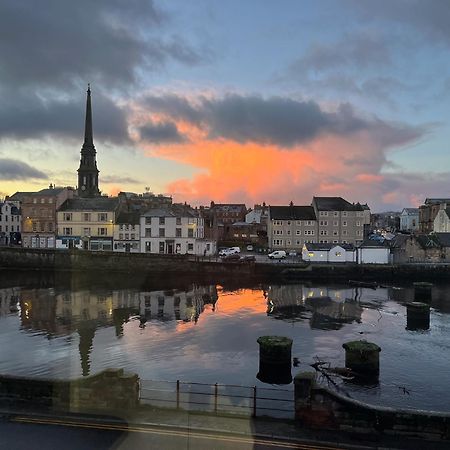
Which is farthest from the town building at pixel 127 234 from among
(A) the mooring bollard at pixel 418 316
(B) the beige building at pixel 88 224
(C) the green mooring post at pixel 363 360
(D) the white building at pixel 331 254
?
(C) the green mooring post at pixel 363 360

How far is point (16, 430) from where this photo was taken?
14.1 meters

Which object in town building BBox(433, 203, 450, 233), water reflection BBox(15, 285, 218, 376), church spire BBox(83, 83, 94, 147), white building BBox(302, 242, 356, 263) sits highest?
church spire BBox(83, 83, 94, 147)

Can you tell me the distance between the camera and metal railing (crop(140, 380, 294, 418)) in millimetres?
17109

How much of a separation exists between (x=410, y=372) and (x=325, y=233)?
3013 inches

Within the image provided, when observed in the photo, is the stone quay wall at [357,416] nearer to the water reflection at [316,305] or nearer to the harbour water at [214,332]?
the harbour water at [214,332]

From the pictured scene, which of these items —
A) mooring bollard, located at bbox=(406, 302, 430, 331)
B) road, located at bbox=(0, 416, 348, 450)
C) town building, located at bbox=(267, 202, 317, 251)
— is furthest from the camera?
town building, located at bbox=(267, 202, 317, 251)

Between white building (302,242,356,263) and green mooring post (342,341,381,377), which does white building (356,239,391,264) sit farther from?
green mooring post (342,341,381,377)

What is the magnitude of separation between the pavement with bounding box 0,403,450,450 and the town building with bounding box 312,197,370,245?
8983 cm

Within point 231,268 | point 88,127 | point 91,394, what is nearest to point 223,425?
→ point 91,394

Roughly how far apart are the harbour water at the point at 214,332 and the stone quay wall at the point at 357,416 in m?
8.93

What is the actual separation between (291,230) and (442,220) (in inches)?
1502

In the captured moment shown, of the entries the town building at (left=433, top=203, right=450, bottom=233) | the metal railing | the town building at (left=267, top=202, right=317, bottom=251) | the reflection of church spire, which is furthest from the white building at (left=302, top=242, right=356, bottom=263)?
the metal railing

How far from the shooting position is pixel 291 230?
4072 inches

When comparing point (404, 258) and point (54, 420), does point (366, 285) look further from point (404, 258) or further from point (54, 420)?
point (54, 420)
